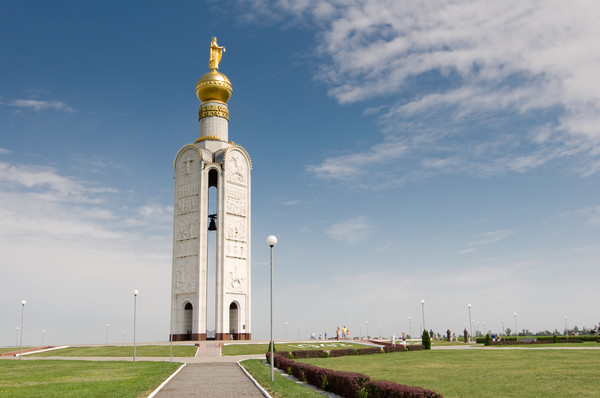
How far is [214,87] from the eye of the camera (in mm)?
57531

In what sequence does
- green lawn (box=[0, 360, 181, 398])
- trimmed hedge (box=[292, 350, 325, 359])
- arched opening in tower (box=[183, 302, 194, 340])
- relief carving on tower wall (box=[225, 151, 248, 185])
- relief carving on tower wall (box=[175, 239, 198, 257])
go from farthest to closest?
relief carving on tower wall (box=[225, 151, 248, 185]), relief carving on tower wall (box=[175, 239, 198, 257]), arched opening in tower (box=[183, 302, 194, 340]), trimmed hedge (box=[292, 350, 325, 359]), green lawn (box=[0, 360, 181, 398])

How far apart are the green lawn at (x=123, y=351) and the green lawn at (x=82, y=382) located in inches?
431

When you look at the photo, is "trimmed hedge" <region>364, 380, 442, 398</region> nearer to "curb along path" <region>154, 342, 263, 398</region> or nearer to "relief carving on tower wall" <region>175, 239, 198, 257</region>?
"curb along path" <region>154, 342, 263, 398</region>

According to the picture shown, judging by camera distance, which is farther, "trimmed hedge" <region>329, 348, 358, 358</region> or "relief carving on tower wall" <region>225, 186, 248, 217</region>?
"relief carving on tower wall" <region>225, 186, 248, 217</region>

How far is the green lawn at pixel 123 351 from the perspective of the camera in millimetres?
37938

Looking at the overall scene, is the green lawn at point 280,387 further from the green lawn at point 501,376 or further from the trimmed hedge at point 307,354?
the trimmed hedge at point 307,354

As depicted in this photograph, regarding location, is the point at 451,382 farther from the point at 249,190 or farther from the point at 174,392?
the point at 249,190

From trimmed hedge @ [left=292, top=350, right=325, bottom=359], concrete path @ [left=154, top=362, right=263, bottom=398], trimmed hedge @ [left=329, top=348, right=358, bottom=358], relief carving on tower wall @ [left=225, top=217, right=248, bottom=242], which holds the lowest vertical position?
trimmed hedge @ [left=329, top=348, right=358, bottom=358]

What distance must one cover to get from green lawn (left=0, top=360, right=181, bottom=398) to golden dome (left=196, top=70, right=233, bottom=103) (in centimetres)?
3650

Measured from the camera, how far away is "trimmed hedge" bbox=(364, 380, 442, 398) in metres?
11.6

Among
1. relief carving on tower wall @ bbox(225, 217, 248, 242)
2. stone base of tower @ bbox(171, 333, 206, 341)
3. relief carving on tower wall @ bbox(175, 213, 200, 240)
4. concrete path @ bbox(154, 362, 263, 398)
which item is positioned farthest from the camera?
relief carving on tower wall @ bbox(225, 217, 248, 242)

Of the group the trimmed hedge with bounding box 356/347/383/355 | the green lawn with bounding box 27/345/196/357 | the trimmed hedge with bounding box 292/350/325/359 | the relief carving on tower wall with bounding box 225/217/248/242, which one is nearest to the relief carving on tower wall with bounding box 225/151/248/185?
the relief carving on tower wall with bounding box 225/217/248/242

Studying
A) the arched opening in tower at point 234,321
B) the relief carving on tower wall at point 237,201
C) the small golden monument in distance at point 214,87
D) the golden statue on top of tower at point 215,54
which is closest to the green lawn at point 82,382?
the arched opening in tower at point 234,321

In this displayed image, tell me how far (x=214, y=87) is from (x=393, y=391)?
49.0m
